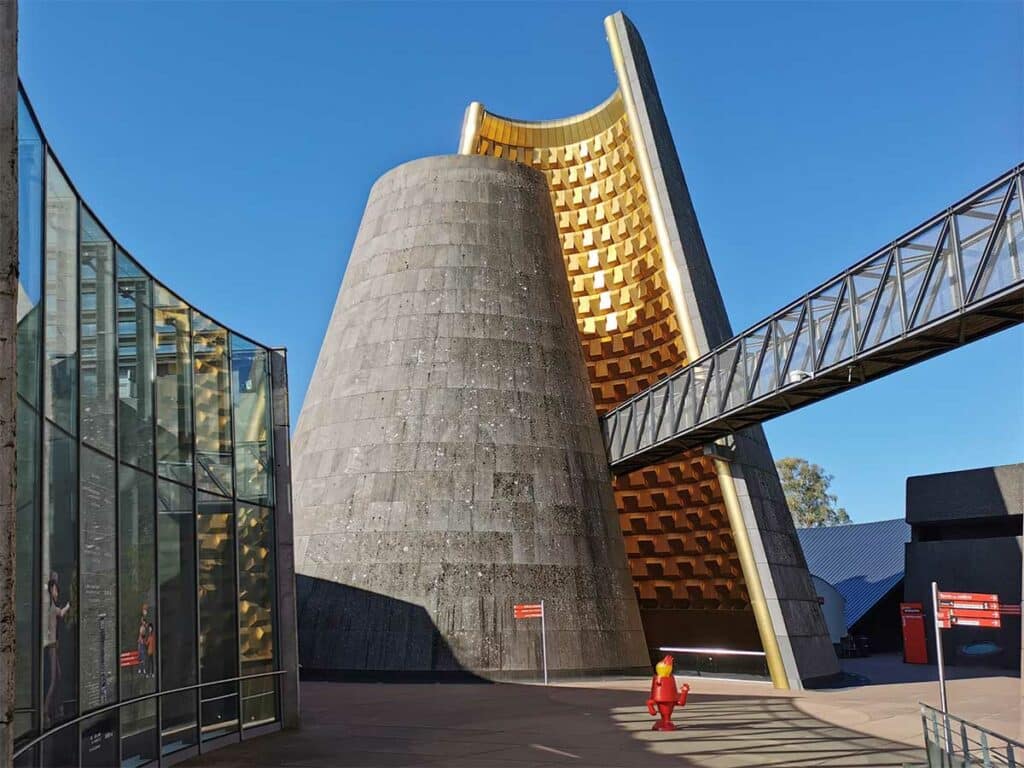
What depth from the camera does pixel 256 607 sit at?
2075cm

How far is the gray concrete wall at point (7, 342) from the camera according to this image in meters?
7.05

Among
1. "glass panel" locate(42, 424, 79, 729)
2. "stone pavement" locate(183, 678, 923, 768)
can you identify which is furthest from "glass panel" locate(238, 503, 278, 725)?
"glass panel" locate(42, 424, 79, 729)

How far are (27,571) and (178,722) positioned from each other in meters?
7.03

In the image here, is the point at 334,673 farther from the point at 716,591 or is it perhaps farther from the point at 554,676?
the point at 716,591

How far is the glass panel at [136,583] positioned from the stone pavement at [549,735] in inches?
79.5

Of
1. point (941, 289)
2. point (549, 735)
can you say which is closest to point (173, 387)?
point (549, 735)

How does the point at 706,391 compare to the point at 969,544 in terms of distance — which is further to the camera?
the point at 969,544

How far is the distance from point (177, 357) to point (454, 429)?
1427cm

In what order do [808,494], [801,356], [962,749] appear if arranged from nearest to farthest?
[962,749], [801,356], [808,494]

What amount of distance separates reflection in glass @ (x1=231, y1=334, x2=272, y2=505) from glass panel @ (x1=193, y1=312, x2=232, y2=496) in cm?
41

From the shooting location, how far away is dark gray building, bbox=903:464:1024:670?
125ft

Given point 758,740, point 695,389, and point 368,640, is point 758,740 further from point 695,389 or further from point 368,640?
point 368,640

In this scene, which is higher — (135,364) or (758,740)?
(135,364)

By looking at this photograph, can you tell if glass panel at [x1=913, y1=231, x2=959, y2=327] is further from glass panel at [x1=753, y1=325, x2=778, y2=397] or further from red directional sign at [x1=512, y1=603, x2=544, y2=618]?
red directional sign at [x1=512, y1=603, x2=544, y2=618]
